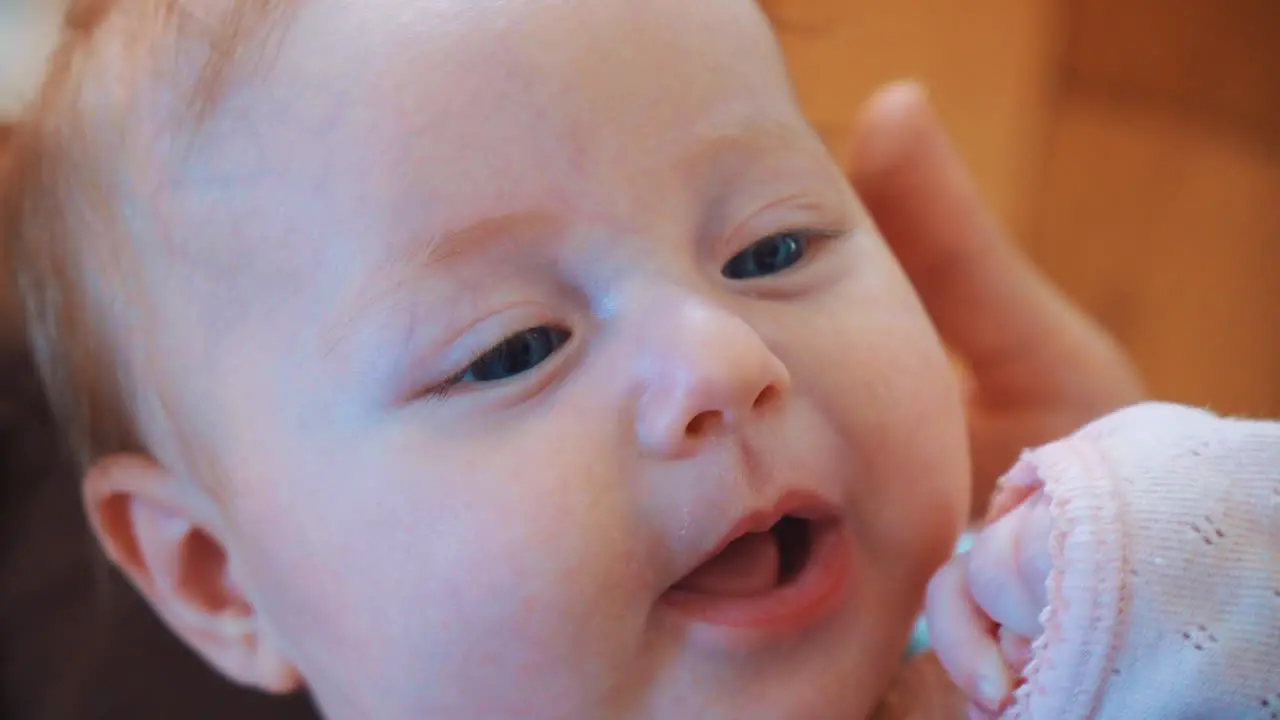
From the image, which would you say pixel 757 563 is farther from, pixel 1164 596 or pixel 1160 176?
pixel 1160 176

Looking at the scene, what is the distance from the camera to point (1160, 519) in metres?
0.41

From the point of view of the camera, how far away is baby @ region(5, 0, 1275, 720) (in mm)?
470

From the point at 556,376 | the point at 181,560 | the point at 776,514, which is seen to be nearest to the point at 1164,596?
the point at 776,514

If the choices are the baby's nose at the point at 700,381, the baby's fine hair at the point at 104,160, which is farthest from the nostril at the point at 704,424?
the baby's fine hair at the point at 104,160

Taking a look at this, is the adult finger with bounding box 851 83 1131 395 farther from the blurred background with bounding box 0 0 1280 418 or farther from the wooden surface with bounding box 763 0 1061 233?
the blurred background with bounding box 0 0 1280 418

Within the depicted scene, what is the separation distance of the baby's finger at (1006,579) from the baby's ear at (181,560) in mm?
411

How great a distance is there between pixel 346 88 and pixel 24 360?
0.71m

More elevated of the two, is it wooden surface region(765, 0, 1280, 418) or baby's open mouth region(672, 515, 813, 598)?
baby's open mouth region(672, 515, 813, 598)

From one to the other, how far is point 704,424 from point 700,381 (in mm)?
22

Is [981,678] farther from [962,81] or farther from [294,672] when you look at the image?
[962,81]

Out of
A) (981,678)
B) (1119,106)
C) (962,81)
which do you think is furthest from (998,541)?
(1119,106)

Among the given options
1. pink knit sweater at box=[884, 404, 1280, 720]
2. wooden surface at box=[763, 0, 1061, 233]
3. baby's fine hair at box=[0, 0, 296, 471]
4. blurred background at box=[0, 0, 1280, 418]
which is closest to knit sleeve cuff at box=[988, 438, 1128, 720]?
pink knit sweater at box=[884, 404, 1280, 720]

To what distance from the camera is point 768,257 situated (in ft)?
1.81

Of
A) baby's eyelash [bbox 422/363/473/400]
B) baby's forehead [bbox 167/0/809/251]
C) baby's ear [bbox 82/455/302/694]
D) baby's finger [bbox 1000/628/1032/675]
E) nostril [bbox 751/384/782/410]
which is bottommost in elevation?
baby's ear [bbox 82/455/302/694]
